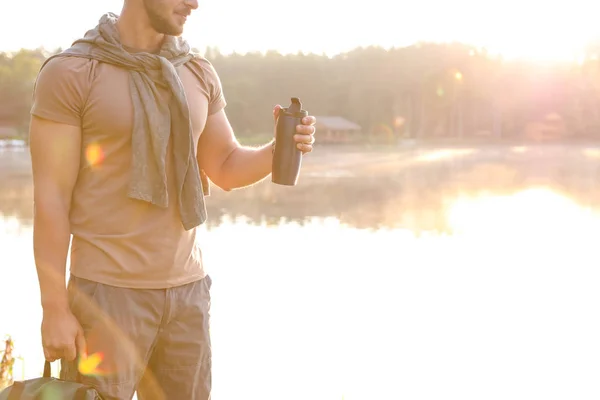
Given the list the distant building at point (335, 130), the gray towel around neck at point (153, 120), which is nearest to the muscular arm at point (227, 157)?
the gray towel around neck at point (153, 120)

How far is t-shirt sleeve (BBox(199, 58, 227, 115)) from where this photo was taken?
2354 millimetres

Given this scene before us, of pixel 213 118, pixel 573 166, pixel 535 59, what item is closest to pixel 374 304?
pixel 213 118

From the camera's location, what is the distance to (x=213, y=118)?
2469 mm

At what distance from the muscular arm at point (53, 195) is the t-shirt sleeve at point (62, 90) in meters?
0.03

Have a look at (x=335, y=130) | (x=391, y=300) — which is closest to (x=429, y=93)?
(x=335, y=130)

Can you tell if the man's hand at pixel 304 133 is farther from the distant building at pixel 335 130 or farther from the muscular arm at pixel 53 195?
the distant building at pixel 335 130

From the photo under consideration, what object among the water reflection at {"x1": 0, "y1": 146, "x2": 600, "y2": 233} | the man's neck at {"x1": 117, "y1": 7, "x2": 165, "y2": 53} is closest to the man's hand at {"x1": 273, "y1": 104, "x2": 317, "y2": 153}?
the man's neck at {"x1": 117, "y1": 7, "x2": 165, "y2": 53}

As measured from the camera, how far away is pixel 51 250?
2.10 meters

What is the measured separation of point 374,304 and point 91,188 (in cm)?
698

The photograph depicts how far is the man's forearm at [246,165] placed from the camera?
245 centimetres

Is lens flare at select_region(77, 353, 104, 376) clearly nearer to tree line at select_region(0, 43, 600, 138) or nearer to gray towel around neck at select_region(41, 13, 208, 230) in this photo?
gray towel around neck at select_region(41, 13, 208, 230)

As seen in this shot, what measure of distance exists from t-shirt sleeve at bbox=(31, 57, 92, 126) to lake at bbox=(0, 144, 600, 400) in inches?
152

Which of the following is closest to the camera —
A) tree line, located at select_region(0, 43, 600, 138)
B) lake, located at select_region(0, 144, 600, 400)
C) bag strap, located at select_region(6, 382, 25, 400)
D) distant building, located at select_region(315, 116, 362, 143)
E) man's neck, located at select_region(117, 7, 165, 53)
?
bag strap, located at select_region(6, 382, 25, 400)

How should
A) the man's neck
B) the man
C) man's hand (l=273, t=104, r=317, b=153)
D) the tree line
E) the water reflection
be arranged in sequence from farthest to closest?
the tree line, the water reflection, man's hand (l=273, t=104, r=317, b=153), the man's neck, the man
